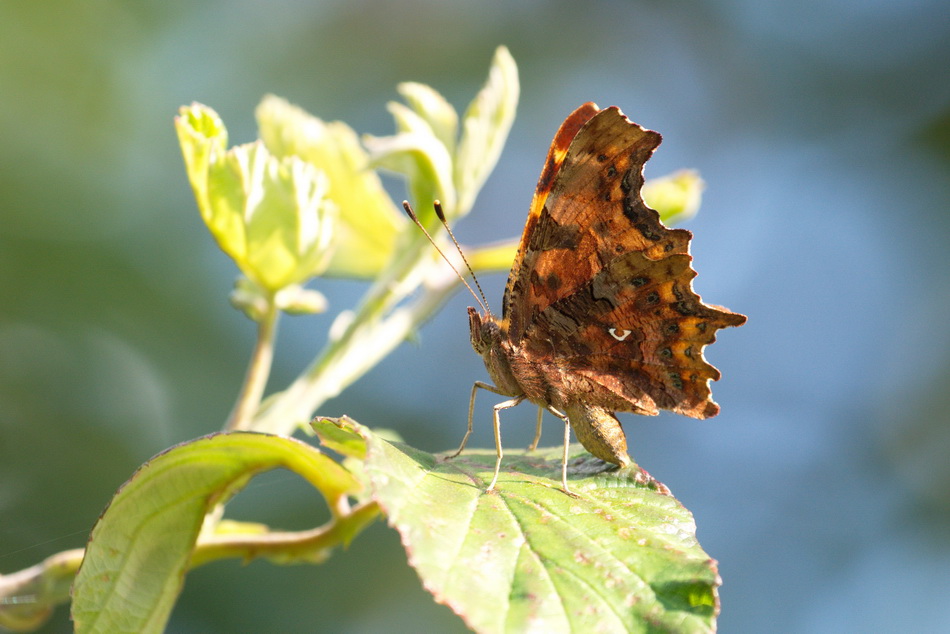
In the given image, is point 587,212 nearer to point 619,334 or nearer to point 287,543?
point 619,334

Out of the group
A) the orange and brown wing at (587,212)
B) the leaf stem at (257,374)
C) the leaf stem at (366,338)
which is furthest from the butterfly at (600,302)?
the leaf stem at (257,374)

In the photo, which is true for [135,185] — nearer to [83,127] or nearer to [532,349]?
[83,127]

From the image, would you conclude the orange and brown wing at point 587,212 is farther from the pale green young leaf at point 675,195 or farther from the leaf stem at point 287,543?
the leaf stem at point 287,543

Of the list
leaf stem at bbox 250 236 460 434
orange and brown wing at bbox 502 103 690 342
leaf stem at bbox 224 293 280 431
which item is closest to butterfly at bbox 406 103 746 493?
orange and brown wing at bbox 502 103 690 342

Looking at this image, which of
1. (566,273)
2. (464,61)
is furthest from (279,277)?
(464,61)

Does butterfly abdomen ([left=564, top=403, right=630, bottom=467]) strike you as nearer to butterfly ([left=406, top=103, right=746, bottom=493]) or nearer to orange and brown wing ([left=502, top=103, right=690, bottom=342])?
butterfly ([left=406, top=103, right=746, bottom=493])
